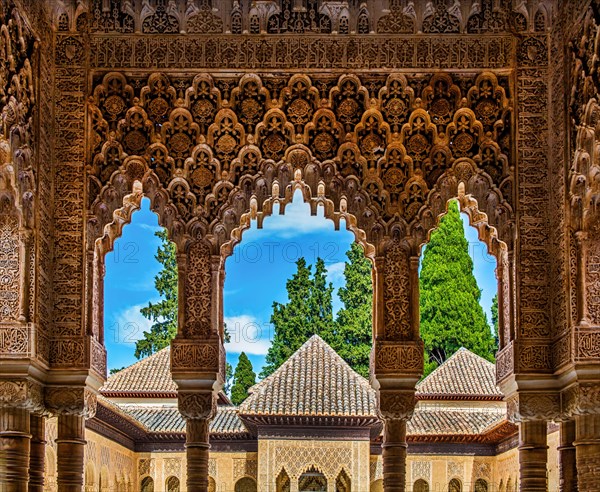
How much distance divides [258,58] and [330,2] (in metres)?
0.87

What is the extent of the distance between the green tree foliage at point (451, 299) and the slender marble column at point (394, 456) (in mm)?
32696

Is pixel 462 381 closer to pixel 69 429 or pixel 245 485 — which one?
pixel 245 485

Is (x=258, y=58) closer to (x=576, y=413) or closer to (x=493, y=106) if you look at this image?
(x=493, y=106)

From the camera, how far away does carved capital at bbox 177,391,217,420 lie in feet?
35.8

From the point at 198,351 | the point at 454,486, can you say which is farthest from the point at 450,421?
the point at 198,351

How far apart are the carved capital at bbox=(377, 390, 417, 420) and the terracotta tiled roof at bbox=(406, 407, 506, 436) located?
17.2 metres

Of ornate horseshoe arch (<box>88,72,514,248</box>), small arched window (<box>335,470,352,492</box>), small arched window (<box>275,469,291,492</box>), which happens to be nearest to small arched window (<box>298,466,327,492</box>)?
small arched window (<box>335,470,352,492</box>)

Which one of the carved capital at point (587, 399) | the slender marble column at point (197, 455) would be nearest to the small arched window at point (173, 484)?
the slender marble column at point (197, 455)

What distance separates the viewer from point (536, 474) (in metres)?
10.7

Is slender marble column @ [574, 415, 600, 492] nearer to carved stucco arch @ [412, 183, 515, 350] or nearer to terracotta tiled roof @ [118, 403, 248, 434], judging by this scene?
carved stucco arch @ [412, 183, 515, 350]

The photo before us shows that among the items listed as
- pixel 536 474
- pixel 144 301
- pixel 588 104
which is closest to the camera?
pixel 588 104

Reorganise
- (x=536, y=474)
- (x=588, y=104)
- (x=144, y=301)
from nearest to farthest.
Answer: (x=588, y=104)
(x=536, y=474)
(x=144, y=301)

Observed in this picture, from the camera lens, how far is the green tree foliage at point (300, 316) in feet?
150

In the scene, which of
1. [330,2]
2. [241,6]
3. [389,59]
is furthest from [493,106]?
[241,6]
